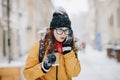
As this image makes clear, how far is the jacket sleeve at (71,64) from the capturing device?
11.2 ft

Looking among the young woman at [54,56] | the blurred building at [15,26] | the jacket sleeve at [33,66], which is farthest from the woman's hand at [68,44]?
the blurred building at [15,26]

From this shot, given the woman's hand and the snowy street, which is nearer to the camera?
the woman's hand

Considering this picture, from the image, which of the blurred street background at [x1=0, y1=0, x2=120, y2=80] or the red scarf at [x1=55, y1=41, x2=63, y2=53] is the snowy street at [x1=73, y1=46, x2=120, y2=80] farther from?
the red scarf at [x1=55, y1=41, x2=63, y2=53]

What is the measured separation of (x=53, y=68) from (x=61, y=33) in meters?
0.36

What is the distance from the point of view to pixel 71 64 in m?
3.40

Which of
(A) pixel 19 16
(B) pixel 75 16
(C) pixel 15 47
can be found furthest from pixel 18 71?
(B) pixel 75 16

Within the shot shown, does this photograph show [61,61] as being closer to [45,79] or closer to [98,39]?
[45,79]

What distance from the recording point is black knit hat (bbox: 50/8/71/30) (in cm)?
349

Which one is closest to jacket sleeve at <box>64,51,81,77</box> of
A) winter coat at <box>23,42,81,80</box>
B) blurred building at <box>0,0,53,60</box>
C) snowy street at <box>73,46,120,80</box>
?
winter coat at <box>23,42,81,80</box>

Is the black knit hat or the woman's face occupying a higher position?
the black knit hat

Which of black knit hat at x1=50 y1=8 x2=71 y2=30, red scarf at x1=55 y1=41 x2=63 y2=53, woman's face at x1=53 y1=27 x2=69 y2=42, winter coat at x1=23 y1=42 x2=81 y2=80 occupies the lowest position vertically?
winter coat at x1=23 y1=42 x2=81 y2=80

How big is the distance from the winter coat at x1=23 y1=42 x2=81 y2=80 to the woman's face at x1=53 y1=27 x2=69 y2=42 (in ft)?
0.54

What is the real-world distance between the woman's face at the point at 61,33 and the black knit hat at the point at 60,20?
49 mm

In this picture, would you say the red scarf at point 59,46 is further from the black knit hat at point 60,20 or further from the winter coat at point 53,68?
the black knit hat at point 60,20
